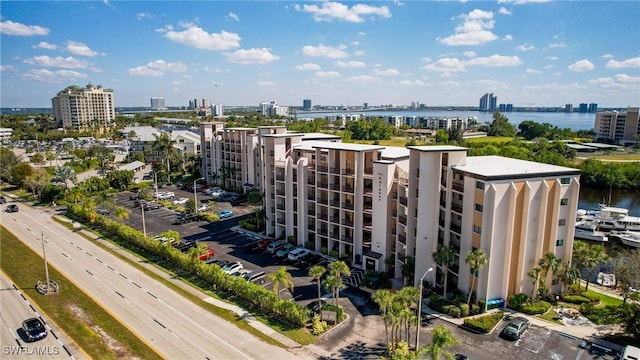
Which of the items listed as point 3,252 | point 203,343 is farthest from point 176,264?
point 3,252

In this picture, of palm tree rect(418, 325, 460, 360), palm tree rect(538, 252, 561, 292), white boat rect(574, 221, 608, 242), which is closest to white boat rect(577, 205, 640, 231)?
white boat rect(574, 221, 608, 242)

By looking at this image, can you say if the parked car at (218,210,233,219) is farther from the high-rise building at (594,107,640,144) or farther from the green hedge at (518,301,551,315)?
the high-rise building at (594,107,640,144)

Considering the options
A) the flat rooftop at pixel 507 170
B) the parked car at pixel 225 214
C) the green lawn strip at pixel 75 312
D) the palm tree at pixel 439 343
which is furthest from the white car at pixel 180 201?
the palm tree at pixel 439 343

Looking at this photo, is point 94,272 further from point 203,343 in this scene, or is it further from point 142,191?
point 142,191

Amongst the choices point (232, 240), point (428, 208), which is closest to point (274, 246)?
point (232, 240)

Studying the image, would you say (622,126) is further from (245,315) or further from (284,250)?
(245,315)

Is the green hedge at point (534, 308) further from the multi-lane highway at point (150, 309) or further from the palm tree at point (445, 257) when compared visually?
the multi-lane highway at point (150, 309)
